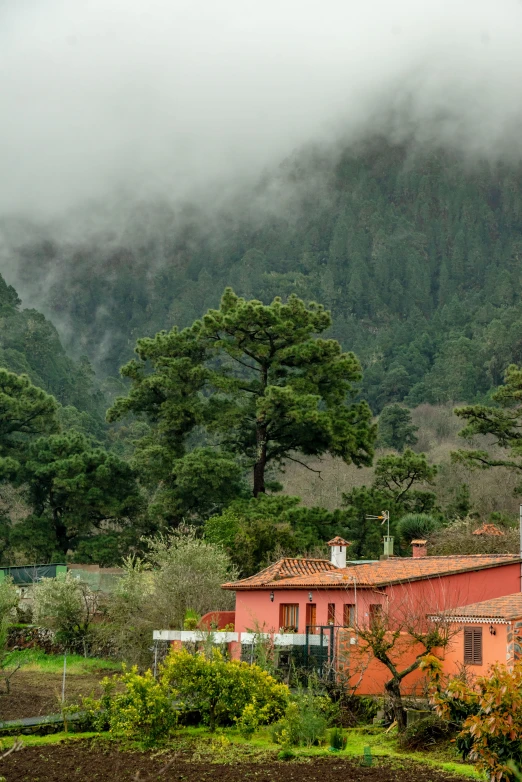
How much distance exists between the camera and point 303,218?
510 ft

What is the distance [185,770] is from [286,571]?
45.3 feet

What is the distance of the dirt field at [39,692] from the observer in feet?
88.3

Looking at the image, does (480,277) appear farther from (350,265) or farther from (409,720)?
(409,720)

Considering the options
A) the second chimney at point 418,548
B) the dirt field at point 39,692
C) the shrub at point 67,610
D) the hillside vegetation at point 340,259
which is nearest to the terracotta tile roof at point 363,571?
the second chimney at point 418,548

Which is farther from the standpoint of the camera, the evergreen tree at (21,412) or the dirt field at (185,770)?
the evergreen tree at (21,412)

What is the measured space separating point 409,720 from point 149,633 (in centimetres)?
1337

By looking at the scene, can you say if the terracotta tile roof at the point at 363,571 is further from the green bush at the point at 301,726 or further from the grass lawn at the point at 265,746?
the green bush at the point at 301,726

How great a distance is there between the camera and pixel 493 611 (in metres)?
24.6

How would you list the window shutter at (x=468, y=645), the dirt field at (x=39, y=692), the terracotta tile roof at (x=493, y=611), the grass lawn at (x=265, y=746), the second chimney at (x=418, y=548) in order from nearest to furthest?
the grass lawn at (x=265, y=746), the terracotta tile roof at (x=493, y=611), the window shutter at (x=468, y=645), the dirt field at (x=39, y=692), the second chimney at (x=418, y=548)

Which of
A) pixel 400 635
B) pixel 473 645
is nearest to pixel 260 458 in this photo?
pixel 400 635

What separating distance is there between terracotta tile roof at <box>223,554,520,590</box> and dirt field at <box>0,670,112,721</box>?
5572 mm

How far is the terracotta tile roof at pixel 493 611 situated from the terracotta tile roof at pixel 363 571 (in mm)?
3249

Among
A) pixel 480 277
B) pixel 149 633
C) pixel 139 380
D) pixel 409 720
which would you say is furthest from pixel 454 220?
pixel 409 720

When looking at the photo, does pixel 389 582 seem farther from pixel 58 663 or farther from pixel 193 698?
pixel 58 663
